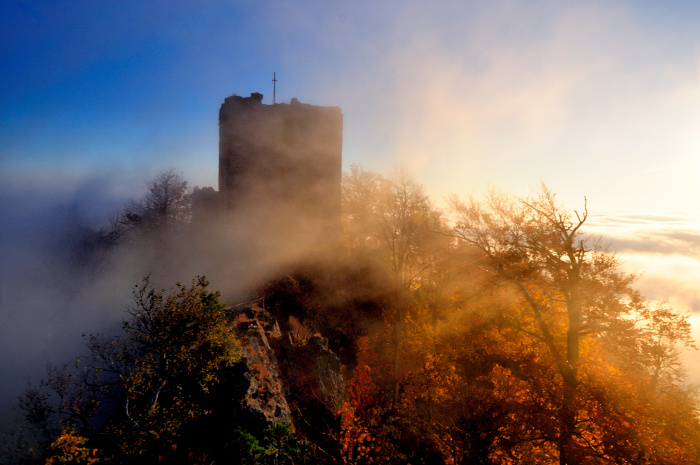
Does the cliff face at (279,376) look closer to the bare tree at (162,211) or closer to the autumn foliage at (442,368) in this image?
the autumn foliage at (442,368)

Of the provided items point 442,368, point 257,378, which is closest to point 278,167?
point 257,378

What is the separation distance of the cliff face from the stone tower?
8405mm

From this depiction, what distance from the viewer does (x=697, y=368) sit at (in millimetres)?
39781

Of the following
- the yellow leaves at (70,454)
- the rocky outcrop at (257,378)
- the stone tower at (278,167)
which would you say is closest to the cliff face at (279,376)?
the rocky outcrop at (257,378)

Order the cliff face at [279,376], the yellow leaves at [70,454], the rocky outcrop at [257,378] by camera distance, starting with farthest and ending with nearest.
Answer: the cliff face at [279,376] < the rocky outcrop at [257,378] < the yellow leaves at [70,454]

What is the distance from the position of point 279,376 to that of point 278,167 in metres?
15.3

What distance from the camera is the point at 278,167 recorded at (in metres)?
25.1

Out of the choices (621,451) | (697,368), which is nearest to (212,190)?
(621,451)

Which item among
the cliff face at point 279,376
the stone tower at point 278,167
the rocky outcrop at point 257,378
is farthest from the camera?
the stone tower at point 278,167

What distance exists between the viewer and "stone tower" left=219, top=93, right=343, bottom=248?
981 inches

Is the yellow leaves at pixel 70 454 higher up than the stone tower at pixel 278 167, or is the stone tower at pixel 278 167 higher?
the stone tower at pixel 278 167

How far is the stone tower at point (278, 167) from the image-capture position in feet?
81.7

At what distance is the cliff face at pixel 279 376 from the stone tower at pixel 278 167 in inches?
331

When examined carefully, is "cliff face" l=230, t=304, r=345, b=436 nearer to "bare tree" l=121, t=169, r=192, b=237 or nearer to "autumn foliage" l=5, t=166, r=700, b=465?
"autumn foliage" l=5, t=166, r=700, b=465
